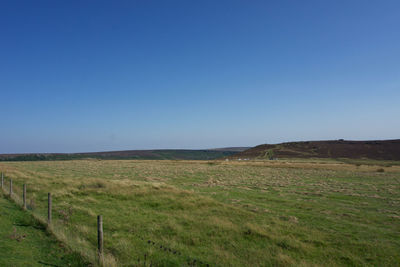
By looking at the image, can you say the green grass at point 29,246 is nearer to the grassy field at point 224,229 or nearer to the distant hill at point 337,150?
the grassy field at point 224,229

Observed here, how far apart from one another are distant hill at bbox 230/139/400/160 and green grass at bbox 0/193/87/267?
386 ft

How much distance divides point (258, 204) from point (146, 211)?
7.84 meters

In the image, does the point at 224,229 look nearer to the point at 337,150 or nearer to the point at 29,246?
the point at 29,246

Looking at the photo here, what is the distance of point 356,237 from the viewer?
11367mm

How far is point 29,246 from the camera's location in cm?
915

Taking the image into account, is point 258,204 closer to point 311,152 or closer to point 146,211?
point 146,211

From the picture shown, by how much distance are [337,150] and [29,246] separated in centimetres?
13643

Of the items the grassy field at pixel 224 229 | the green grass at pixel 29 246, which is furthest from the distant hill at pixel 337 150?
the green grass at pixel 29 246

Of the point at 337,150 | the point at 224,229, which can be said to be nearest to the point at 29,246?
the point at 224,229

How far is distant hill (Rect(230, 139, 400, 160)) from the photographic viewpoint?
11399 centimetres

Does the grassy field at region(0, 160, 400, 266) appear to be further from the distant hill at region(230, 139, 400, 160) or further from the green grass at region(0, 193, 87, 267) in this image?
the distant hill at region(230, 139, 400, 160)

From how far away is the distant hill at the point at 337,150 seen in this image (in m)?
114

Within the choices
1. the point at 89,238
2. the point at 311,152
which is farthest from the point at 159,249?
the point at 311,152

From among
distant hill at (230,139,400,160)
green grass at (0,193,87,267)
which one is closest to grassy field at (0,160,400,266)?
green grass at (0,193,87,267)
